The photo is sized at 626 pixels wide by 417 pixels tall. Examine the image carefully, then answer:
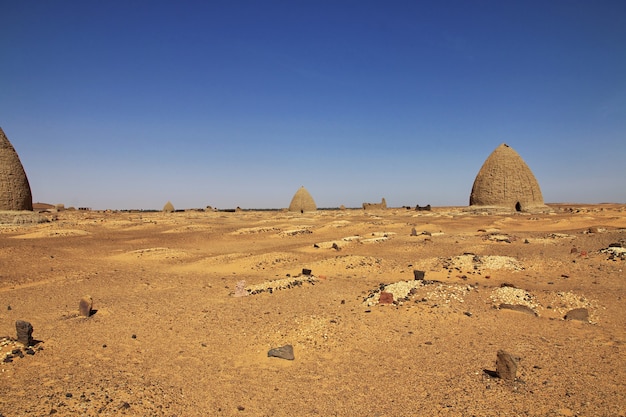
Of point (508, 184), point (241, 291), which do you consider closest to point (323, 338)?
point (241, 291)

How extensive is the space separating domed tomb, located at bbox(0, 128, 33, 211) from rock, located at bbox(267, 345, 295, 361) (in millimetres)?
25515

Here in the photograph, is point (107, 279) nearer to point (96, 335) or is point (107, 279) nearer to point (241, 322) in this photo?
point (96, 335)

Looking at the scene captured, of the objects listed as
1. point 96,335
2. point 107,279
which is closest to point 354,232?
point 107,279

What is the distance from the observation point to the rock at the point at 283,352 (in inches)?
189

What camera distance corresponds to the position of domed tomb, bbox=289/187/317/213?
49.1 metres

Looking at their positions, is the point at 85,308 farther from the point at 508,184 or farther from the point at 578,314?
the point at 508,184

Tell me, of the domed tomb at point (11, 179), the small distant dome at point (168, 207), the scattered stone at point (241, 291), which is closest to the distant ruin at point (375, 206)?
the small distant dome at point (168, 207)

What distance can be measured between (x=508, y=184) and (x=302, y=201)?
25.5 meters

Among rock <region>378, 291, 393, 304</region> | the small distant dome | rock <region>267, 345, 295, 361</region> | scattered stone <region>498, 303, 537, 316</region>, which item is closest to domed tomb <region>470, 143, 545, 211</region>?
scattered stone <region>498, 303, 537, 316</region>

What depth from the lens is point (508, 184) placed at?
3219cm

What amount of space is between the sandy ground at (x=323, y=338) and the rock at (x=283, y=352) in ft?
0.24

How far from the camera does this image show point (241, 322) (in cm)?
618

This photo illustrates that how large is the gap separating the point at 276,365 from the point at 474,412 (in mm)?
2345

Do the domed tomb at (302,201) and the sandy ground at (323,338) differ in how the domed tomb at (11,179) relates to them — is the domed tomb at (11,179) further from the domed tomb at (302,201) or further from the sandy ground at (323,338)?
the domed tomb at (302,201)
